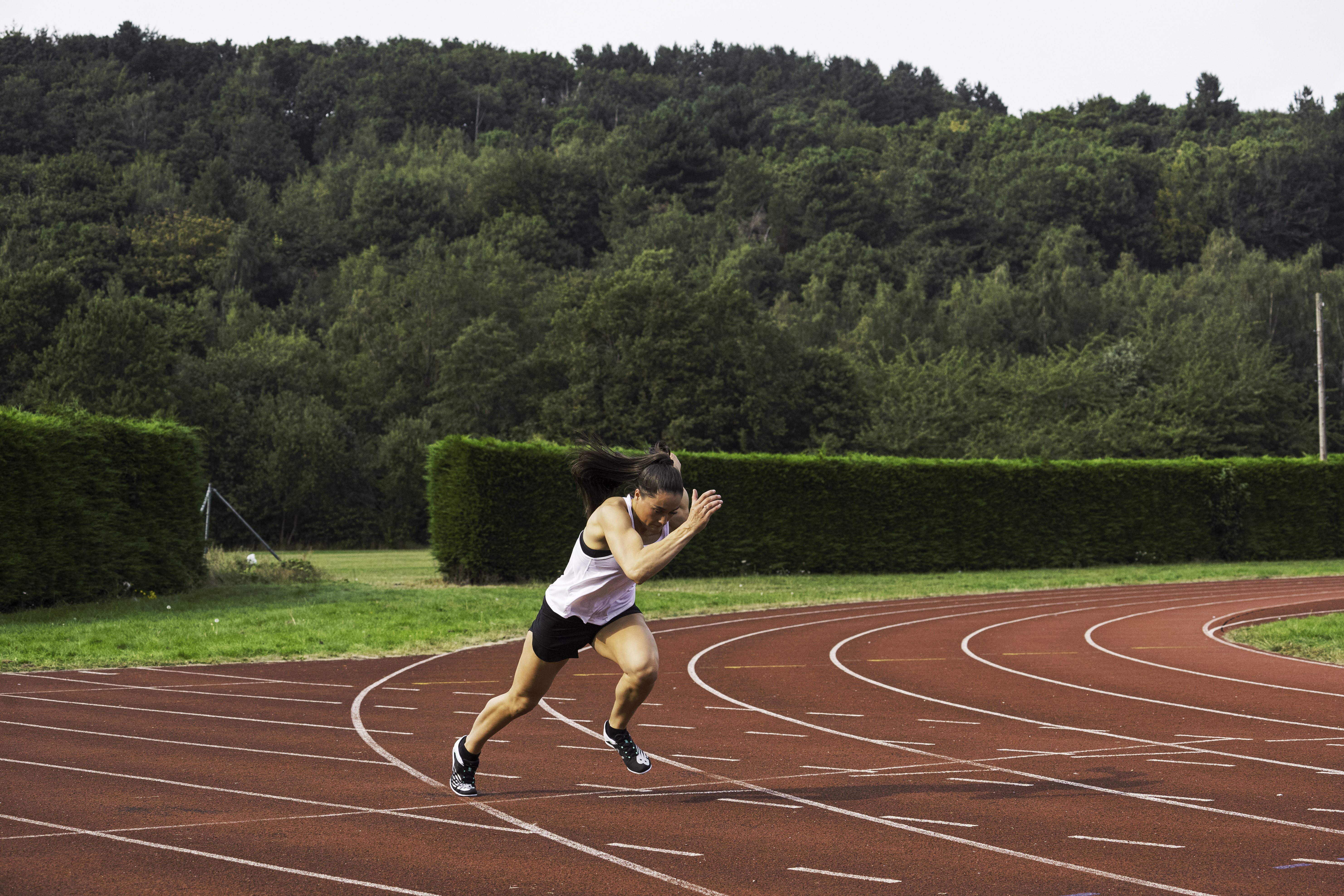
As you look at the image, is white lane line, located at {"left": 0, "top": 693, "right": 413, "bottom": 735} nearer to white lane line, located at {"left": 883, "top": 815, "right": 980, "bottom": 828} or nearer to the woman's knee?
the woman's knee

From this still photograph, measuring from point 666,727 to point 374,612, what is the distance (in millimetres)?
10025

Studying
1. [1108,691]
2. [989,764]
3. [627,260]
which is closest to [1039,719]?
[1108,691]

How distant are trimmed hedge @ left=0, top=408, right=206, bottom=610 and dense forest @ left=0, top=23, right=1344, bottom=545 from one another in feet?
4.11

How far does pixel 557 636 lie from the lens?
6719 millimetres

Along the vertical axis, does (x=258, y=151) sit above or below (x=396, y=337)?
above

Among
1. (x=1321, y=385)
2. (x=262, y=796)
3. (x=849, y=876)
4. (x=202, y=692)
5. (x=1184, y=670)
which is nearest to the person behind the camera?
(x=849, y=876)

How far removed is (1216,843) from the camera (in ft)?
20.1

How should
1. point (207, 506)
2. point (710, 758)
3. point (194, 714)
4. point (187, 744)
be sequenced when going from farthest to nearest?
point (207, 506) < point (194, 714) < point (187, 744) < point (710, 758)

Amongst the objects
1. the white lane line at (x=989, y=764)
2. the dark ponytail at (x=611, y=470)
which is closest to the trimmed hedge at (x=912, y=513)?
the white lane line at (x=989, y=764)

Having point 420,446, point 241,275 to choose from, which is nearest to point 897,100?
point 241,275

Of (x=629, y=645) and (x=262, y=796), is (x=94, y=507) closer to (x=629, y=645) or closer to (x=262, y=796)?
(x=262, y=796)

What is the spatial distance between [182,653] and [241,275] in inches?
2832

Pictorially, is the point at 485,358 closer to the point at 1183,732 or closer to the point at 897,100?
the point at 1183,732

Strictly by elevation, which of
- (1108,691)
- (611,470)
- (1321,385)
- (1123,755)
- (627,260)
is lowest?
(1108,691)
